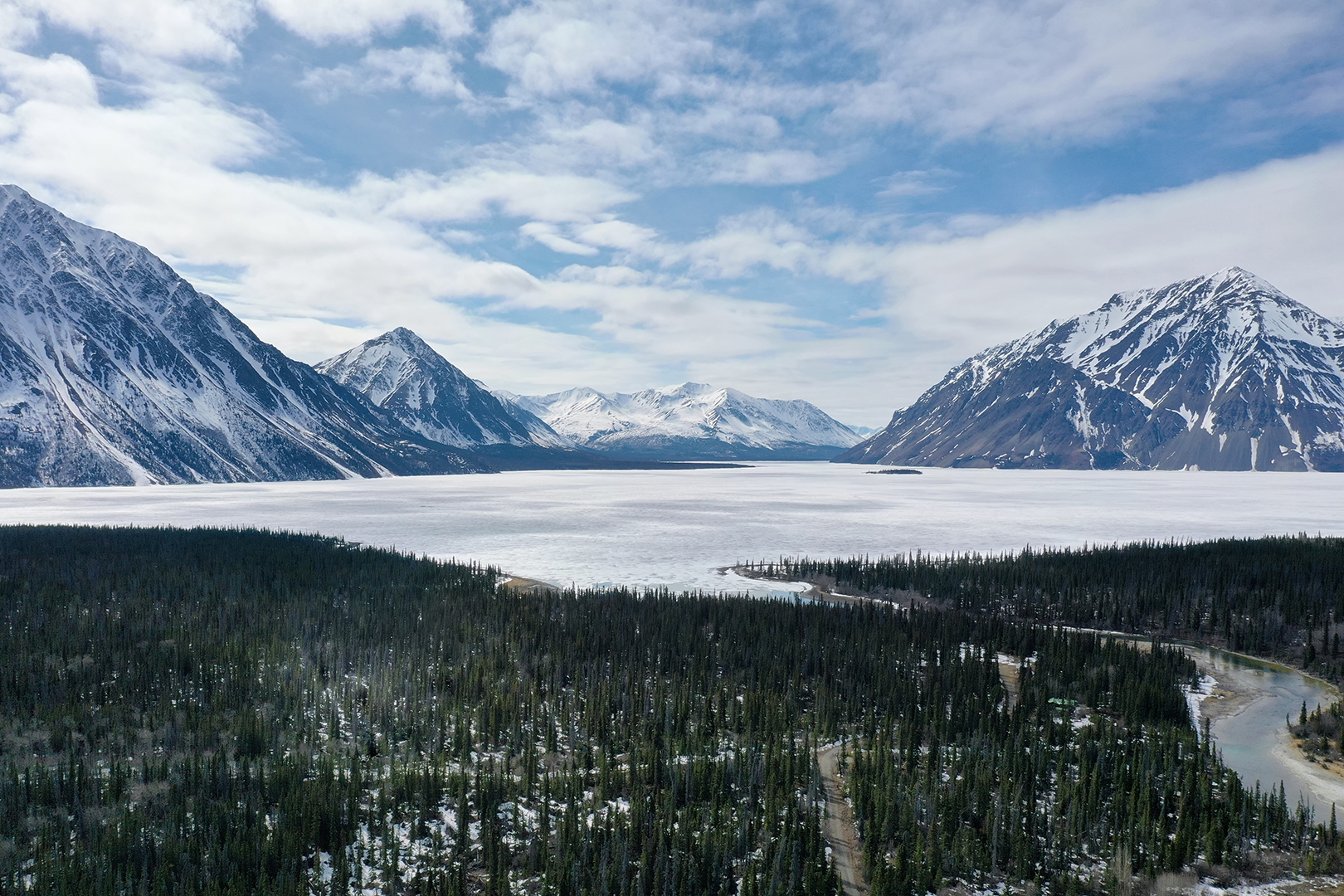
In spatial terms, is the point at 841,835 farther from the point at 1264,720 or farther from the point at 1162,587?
the point at 1162,587

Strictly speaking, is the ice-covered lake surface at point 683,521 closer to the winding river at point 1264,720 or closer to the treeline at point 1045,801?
the winding river at point 1264,720

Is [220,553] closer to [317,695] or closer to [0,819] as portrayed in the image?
[317,695]

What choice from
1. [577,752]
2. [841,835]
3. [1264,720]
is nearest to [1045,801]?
[841,835]

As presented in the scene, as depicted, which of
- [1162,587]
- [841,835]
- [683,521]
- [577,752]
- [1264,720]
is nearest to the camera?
[841,835]

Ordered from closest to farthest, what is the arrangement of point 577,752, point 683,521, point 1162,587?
point 577,752, point 1162,587, point 683,521

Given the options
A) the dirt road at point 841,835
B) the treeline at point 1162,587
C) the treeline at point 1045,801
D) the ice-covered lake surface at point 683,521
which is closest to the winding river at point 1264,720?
the treeline at point 1045,801

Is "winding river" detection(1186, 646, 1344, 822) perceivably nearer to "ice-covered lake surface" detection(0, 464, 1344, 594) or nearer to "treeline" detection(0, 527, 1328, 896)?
"treeline" detection(0, 527, 1328, 896)
